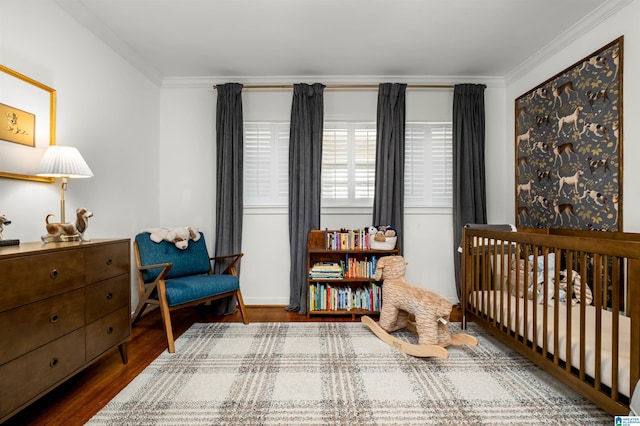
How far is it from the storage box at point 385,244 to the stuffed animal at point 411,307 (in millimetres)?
399

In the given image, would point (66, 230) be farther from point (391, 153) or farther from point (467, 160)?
point (467, 160)

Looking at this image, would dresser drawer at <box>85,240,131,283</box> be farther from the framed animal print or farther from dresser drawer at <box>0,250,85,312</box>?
the framed animal print

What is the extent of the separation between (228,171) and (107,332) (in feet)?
6.05

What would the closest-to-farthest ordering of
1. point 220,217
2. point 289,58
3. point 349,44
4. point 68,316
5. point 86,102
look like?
point 68,316
point 86,102
point 349,44
point 289,58
point 220,217

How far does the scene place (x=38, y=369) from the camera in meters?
1.48

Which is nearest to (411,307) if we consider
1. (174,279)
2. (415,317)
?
(415,317)

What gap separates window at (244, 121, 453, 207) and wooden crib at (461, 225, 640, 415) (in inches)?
43.8

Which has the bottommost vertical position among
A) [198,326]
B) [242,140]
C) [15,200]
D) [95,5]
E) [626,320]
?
[198,326]

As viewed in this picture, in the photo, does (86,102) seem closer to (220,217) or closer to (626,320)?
(220,217)

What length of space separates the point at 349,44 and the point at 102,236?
258 centimetres

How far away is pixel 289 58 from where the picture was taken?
3.06 m

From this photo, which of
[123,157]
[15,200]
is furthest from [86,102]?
[15,200]

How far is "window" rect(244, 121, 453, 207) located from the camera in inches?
139

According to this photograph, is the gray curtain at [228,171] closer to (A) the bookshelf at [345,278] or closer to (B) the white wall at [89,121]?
(B) the white wall at [89,121]
